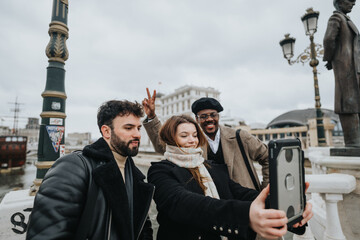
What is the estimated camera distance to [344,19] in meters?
3.58

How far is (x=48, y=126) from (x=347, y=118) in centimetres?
523

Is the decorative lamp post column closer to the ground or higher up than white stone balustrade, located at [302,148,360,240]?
higher up

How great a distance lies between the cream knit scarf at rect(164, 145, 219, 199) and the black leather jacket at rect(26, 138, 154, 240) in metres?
0.28

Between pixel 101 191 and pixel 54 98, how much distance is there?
2164 millimetres

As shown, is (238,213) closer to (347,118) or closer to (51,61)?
(51,61)

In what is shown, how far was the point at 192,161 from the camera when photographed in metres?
1.51

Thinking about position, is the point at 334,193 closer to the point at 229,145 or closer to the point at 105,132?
the point at 229,145

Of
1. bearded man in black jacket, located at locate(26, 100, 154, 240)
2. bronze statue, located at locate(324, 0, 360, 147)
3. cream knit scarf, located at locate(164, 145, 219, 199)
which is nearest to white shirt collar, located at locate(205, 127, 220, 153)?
cream knit scarf, located at locate(164, 145, 219, 199)

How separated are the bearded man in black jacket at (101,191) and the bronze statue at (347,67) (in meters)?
4.03

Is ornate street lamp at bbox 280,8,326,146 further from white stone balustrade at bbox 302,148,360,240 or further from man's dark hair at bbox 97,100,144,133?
man's dark hair at bbox 97,100,144,133

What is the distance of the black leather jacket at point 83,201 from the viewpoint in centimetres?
106

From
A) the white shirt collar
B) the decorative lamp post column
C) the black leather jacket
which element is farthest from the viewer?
the decorative lamp post column

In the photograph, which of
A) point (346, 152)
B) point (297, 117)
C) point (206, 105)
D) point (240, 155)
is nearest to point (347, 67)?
point (346, 152)

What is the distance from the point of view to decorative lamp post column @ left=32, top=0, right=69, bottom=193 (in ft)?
8.95
